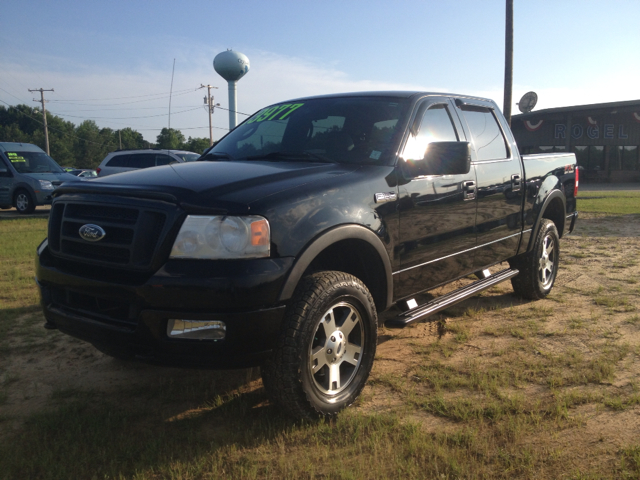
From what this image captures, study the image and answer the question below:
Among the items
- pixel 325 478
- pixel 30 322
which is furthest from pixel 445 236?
pixel 30 322

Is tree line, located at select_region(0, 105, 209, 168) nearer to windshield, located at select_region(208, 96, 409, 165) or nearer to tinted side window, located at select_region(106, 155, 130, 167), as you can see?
tinted side window, located at select_region(106, 155, 130, 167)

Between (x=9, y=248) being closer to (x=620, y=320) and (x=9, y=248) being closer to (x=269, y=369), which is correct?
(x=269, y=369)

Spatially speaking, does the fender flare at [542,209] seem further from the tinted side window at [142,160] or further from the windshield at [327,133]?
the tinted side window at [142,160]

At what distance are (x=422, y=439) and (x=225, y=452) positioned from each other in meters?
0.99

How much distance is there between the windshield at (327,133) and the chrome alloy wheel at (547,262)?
8.81 ft

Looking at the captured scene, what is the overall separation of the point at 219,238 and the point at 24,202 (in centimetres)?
1515

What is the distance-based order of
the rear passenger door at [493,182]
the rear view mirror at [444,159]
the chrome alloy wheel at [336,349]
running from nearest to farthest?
the chrome alloy wheel at [336,349] < the rear view mirror at [444,159] < the rear passenger door at [493,182]

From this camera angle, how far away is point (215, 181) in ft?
9.74

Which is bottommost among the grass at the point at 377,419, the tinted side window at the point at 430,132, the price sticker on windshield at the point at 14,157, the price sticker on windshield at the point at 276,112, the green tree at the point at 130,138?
the grass at the point at 377,419

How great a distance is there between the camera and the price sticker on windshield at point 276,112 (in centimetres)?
438

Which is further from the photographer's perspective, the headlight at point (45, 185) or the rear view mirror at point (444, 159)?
the headlight at point (45, 185)

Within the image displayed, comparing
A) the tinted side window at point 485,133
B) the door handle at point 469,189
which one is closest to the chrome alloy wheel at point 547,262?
the tinted side window at point 485,133

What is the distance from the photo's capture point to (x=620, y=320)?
16.2ft

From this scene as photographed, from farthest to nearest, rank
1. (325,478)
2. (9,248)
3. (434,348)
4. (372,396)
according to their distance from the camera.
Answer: (9,248)
(434,348)
(372,396)
(325,478)
